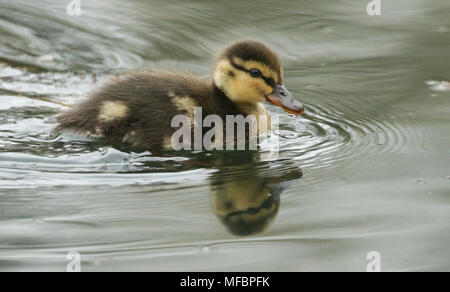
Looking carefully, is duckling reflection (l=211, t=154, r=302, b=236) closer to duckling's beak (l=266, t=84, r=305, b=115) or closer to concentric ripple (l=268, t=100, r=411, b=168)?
concentric ripple (l=268, t=100, r=411, b=168)

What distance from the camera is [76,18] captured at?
5.14 metres

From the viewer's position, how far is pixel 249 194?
8.79 ft

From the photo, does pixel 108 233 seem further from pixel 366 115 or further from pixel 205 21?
pixel 205 21

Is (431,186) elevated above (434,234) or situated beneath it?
elevated above

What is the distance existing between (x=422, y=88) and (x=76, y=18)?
2461mm

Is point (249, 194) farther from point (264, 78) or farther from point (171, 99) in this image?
point (264, 78)

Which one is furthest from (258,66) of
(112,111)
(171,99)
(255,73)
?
(112,111)

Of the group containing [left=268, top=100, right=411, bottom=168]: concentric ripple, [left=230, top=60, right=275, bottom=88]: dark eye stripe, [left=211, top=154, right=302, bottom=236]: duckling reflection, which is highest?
[left=230, top=60, right=275, bottom=88]: dark eye stripe

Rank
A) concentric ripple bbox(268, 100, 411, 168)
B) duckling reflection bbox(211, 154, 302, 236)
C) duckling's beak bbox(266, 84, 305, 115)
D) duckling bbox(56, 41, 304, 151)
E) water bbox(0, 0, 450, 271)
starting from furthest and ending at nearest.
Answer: duckling's beak bbox(266, 84, 305, 115)
duckling bbox(56, 41, 304, 151)
concentric ripple bbox(268, 100, 411, 168)
duckling reflection bbox(211, 154, 302, 236)
water bbox(0, 0, 450, 271)

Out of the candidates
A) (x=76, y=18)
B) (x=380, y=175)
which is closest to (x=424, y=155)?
(x=380, y=175)

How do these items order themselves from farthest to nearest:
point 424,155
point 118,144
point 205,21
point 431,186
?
point 205,21
point 118,144
point 424,155
point 431,186

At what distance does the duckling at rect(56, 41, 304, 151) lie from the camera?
3.28m

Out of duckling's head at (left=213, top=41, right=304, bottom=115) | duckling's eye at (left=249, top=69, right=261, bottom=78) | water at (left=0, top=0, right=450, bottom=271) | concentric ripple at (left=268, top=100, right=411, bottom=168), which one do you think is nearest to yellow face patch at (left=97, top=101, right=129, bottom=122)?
water at (left=0, top=0, right=450, bottom=271)

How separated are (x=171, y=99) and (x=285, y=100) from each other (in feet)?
1.80
